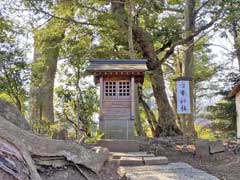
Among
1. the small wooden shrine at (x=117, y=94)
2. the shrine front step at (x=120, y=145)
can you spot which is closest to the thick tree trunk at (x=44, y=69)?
the small wooden shrine at (x=117, y=94)

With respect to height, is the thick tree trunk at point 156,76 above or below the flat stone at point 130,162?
above

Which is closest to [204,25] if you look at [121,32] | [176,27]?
[176,27]

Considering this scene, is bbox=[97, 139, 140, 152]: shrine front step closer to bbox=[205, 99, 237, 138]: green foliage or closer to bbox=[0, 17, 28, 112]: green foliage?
bbox=[0, 17, 28, 112]: green foliage

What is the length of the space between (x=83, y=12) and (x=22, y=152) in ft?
28.0

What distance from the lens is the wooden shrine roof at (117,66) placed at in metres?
7.90

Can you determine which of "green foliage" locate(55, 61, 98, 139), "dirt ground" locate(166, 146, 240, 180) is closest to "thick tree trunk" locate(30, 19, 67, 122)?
"green foliage" locate(55, 61, 98, 139)

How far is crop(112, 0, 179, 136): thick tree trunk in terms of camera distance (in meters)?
11.2

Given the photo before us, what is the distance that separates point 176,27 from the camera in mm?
11477

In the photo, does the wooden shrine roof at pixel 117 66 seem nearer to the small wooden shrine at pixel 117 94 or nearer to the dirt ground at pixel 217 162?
the small wooden shrine at pixel 117 94

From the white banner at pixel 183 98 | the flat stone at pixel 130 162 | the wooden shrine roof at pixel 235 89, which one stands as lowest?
the flat stone at pixel 130 162

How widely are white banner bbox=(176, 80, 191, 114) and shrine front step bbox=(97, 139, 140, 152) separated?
5.42 feet

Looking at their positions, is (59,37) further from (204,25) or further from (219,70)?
(219,70)

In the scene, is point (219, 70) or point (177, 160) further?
point (219, 70)

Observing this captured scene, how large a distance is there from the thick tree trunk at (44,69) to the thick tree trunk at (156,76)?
2576 mm
